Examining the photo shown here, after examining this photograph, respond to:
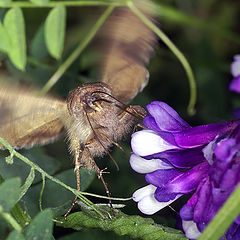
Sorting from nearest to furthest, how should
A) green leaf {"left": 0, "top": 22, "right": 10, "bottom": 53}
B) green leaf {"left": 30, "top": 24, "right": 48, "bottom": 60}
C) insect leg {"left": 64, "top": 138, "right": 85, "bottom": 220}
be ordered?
insect leg {"left": 64, "top": 138, "right": 85, "bottom": 220} → green leaf {"left": 0, "top": 22, "right": 10, "bottom": 53} → green leaf {"left": 30, "top": 24, "right": 48, "bottom": 60}

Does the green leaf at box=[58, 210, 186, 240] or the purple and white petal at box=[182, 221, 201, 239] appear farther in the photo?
the green leaf at box=[58, 210, 186, 240]

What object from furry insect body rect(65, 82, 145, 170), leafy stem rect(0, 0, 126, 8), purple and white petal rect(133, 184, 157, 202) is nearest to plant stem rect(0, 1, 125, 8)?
leafy stem rect(0, 0, 126, 8)

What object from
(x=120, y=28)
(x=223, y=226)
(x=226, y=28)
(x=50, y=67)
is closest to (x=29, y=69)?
(x=50, y=67)

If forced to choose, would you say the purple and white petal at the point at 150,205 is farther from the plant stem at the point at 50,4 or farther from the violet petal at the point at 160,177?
the plant stem at the point at 50,4

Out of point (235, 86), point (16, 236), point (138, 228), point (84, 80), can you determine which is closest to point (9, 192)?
point (16, 236)

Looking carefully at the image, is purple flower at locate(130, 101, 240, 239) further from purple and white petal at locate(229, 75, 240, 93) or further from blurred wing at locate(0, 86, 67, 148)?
blurred wing at locate(0, 86, 67, 148)

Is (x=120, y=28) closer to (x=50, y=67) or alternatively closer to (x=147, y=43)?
(x=147, y=43)

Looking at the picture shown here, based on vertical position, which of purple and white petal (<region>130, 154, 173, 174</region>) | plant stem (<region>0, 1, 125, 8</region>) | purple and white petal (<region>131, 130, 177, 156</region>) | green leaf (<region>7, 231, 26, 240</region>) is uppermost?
plant stem (<region>0, 1, 125, 8</region>)
